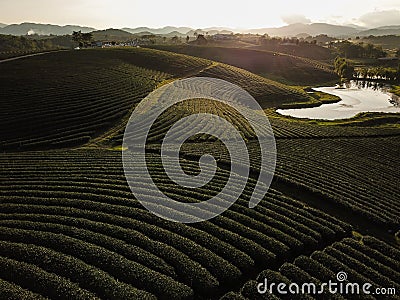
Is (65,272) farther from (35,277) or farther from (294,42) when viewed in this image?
(294,42)

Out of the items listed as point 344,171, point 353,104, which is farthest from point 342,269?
point 353,104

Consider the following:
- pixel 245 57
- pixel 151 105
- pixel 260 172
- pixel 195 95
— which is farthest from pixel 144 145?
pixel 245 57

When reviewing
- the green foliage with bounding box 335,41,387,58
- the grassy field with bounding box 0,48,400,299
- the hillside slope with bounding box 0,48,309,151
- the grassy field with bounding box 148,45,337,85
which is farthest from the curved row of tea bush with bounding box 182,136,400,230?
the green foliage with bounding box 335,41,387,58

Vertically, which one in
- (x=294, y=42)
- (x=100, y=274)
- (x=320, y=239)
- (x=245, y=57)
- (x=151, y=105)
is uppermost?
(x=294, y=42)

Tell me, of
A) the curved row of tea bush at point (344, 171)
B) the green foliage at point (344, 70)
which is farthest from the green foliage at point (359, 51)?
the curved row of tea bush at point (344, 171)

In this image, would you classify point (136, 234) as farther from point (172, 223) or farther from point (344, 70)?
point (344, 70)

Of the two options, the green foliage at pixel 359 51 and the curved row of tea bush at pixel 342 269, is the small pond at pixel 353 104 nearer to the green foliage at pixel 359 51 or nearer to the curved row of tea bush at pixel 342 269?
the curved row of tea bush at pixel 342 269

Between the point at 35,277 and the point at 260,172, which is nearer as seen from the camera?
the point at 35,277

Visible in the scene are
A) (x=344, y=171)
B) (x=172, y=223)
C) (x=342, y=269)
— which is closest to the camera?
(x=342, y=269)

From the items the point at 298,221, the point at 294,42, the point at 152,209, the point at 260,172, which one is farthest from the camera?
the point at 294,42
